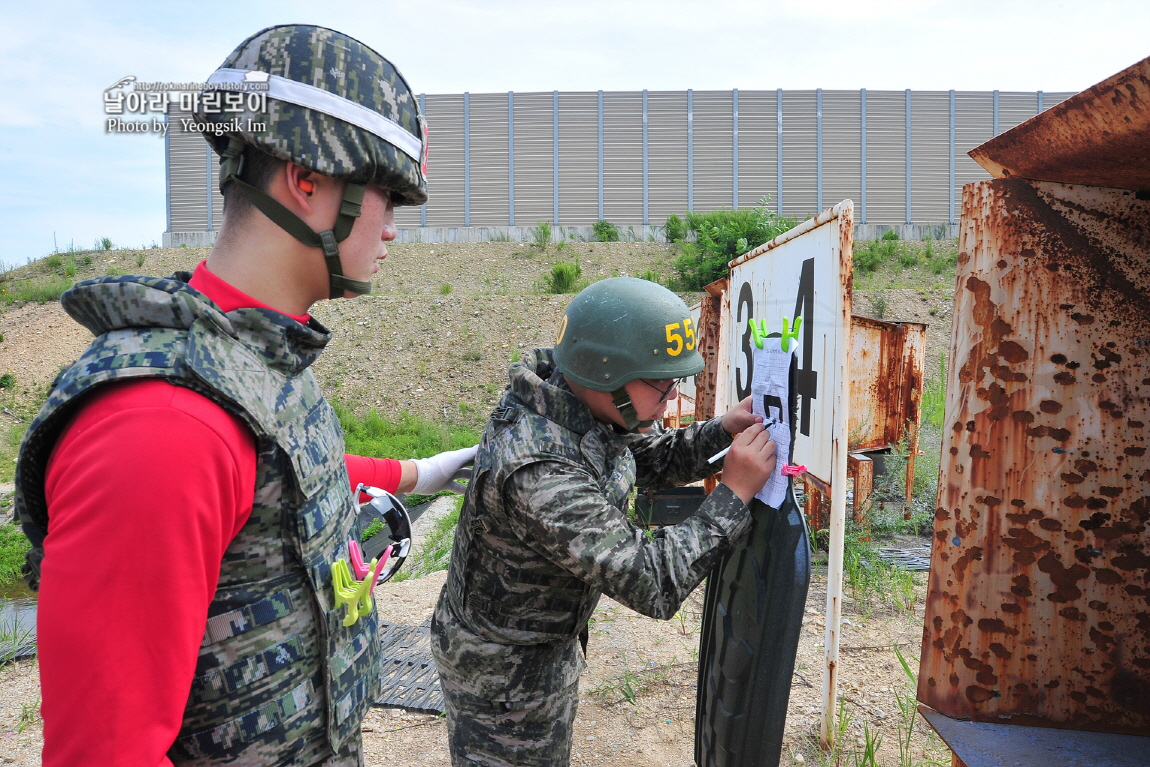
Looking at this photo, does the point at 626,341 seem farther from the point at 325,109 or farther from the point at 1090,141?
the point at 1090,141

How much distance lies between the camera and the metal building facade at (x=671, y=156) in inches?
1068

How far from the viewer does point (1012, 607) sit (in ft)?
4.29

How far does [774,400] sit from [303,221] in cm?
144

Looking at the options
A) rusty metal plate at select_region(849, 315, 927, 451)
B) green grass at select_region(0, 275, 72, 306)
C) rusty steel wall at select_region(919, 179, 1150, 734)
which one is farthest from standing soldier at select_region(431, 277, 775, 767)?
green grass at select_region(0, 275, 72, 306)

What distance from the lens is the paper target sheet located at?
1.85m

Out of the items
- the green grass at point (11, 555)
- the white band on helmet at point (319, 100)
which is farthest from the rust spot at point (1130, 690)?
the green grass at point (11, 555)

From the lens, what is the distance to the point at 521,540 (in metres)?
1.75

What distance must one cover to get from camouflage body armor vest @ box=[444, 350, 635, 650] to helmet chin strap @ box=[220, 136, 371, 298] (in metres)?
0.65

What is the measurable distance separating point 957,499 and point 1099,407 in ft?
0.96

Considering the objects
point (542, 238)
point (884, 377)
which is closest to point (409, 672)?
point (884, 377)

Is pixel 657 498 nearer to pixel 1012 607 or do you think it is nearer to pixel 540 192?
pixel 1012 607

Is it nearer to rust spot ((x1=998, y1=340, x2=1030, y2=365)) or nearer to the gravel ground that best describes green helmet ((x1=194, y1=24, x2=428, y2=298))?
rust spot ((x1=998, y1=340, x2=1030, y2=365))

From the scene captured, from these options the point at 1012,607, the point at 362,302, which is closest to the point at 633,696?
the point at 1012,607

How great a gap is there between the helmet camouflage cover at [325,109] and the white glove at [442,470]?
104cm
